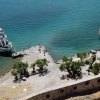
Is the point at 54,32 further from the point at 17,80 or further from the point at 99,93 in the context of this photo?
the point at 99,93

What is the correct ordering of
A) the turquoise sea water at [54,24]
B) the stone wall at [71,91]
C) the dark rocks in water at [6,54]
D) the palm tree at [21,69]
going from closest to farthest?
the stone wall at [71,91], the palm tree at [21,69], the dark rocks in water at [6,54], the turquoise sea water at [54,24]

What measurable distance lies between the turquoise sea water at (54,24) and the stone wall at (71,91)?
30441 millimetres

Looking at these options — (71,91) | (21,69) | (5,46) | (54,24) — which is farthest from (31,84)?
(54,24)

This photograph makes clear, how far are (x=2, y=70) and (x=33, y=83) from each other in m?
16.6

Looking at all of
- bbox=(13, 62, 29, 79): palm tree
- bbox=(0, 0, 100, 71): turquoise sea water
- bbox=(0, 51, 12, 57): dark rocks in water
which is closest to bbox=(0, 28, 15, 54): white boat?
bbox=(0, 51, 12, 57): dark rocks in water

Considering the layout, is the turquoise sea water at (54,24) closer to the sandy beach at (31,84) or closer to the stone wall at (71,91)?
the sandy beach at (31,84)

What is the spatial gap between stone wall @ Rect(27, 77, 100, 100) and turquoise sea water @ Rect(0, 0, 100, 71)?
99.9 ft

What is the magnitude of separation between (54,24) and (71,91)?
5191 cm

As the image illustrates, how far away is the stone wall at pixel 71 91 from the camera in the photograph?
3952 cm

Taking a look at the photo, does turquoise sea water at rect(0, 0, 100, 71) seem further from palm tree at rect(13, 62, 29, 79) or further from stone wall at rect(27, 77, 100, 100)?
stone wall at rect(27, 77, 100, 100)

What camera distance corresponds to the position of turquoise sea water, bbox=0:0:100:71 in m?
78.1

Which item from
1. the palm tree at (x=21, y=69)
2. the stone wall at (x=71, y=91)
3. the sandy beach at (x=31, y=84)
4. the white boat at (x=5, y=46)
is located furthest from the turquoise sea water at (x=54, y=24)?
the stone wall at (x=71, y=91)

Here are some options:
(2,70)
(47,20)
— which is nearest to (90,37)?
(47,20)

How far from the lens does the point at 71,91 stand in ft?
134
